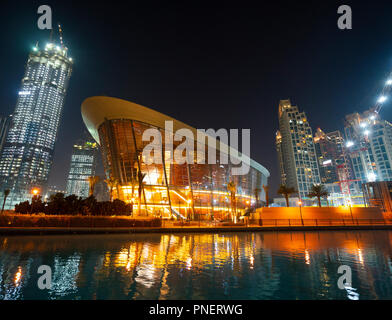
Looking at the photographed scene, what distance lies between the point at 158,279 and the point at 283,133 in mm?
175020

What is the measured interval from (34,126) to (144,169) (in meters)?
158

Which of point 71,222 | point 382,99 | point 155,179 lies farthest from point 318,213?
point 382,99

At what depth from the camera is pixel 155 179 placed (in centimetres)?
5041

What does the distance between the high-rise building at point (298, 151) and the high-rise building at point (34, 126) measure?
185207 millimetres

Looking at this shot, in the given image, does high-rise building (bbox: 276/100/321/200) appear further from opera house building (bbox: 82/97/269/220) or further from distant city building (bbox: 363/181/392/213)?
opera house building (bbox: 82/97/269/220)

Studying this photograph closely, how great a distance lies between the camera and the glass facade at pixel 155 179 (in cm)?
4919

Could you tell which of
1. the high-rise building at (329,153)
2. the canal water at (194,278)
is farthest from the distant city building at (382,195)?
the high-rise building at (329,153)

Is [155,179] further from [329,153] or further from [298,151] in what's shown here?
[329,153]

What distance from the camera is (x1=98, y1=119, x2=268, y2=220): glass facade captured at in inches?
1937

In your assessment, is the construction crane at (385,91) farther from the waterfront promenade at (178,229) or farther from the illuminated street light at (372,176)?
the waterfront promenade at (178,229)

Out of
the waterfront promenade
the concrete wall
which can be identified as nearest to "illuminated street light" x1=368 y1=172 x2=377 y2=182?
the concrete wall

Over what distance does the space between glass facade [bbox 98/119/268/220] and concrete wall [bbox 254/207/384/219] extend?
1020 cm

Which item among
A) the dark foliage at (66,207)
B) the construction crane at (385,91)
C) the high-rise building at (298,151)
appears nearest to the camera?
the dark foliage at (66,207)
